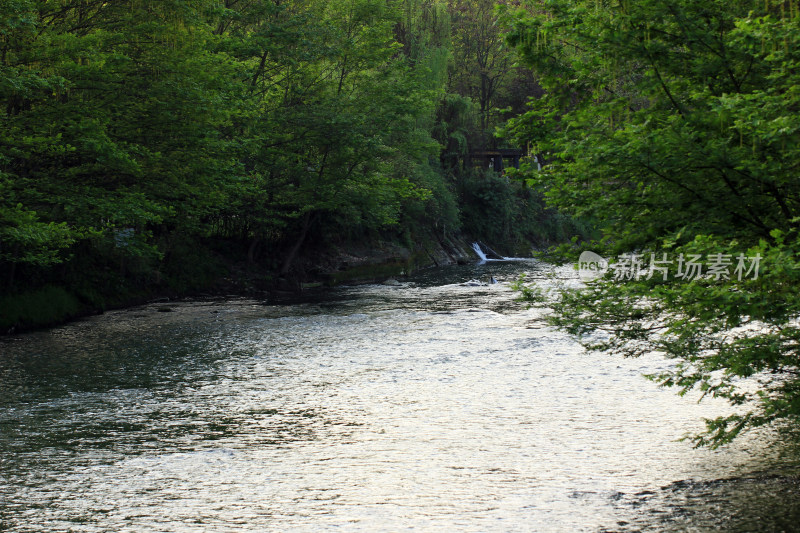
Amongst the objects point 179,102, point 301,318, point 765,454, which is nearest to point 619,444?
point 765,454

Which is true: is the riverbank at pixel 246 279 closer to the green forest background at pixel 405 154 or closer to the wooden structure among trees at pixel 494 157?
the green forest background at pixel 405 154

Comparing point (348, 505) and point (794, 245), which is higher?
point (794, 245)

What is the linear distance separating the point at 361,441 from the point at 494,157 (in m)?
53.5

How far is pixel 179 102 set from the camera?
2580 cm

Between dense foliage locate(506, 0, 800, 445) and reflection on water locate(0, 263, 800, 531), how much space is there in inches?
64.6

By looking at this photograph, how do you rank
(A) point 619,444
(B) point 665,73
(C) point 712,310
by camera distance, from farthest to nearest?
(A) point 619,444 → (B) point 665,73 → (C) point 712,310

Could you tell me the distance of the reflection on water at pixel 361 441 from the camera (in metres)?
9.91

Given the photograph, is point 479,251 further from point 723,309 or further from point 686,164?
point 723,309

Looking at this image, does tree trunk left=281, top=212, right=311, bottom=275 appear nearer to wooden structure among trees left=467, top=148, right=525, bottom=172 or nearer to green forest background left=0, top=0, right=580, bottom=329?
green forest background left=0, top=0, right=580, bottom=329

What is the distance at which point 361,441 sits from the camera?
13.1 metres

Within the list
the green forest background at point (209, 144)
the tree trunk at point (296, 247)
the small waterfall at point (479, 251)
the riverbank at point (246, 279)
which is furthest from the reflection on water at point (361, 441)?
the small waterfall at point (479, 251)

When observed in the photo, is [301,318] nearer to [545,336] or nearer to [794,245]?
[545,336]

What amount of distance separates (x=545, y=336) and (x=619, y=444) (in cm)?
977

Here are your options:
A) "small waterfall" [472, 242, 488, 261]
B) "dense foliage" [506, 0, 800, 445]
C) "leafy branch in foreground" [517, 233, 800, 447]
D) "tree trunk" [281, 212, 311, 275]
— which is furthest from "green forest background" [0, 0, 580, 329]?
"leafy branch in foreground" [517, 233, 800, 447]
